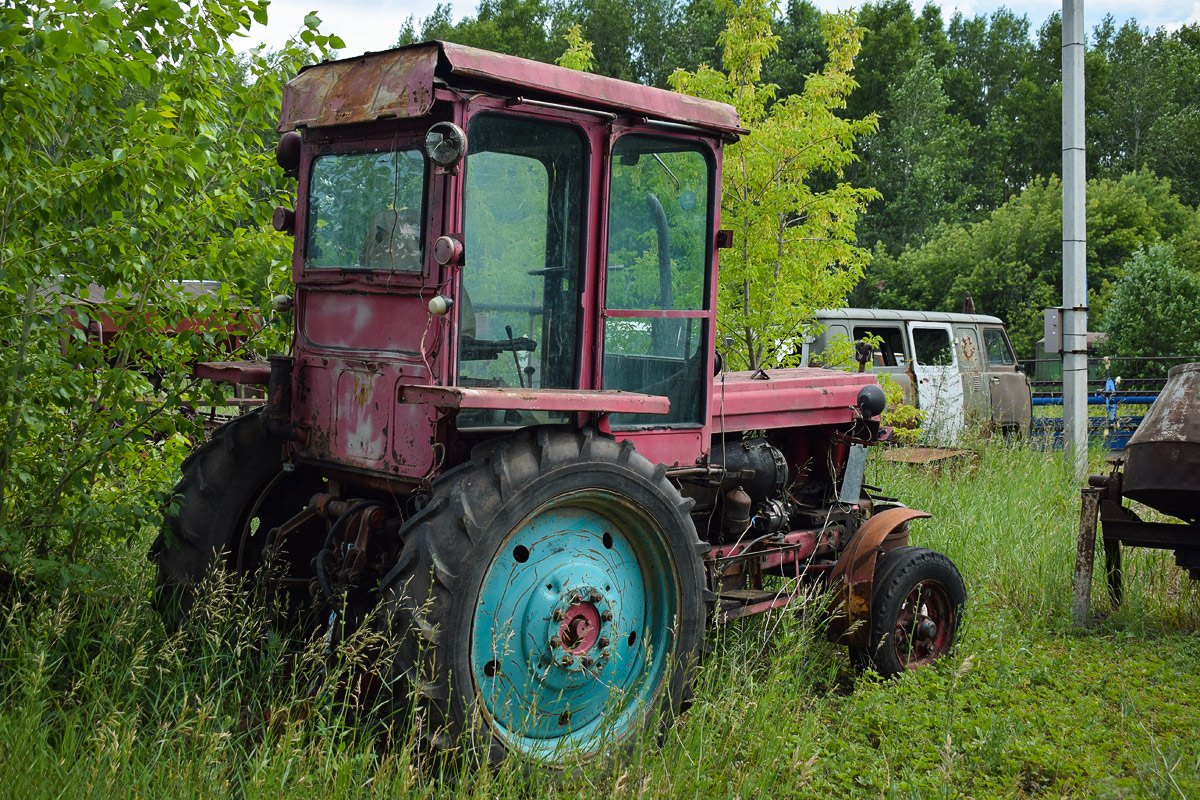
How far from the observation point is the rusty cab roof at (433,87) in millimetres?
3484

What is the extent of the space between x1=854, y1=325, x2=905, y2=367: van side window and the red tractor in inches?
355

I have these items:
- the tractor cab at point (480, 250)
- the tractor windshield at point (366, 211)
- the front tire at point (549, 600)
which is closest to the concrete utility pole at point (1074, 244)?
the tractor cab at point (480, 250)

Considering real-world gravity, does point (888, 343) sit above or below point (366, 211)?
above

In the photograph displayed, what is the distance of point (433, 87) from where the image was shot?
347 centimetres

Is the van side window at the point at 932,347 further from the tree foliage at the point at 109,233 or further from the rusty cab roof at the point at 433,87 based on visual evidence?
the tree foliage at the point at 109,233

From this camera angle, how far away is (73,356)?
14.9 feet

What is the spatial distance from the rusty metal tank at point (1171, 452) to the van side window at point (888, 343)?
24.2 ft

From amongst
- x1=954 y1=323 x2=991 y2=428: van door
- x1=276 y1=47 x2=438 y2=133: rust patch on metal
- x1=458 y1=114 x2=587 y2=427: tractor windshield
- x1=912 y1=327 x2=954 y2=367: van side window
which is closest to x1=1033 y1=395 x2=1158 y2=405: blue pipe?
x1=954 y1=323 x2=991 y2=428: van door

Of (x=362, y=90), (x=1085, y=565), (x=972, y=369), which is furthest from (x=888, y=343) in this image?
(x=362, y=90)

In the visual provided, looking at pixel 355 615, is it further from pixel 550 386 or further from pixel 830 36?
pixel 830 36

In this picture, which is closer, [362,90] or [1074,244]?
[362,90]

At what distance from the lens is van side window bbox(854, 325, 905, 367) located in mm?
13320

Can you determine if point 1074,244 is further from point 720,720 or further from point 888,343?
point 720,720

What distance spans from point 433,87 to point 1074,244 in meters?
8.80
